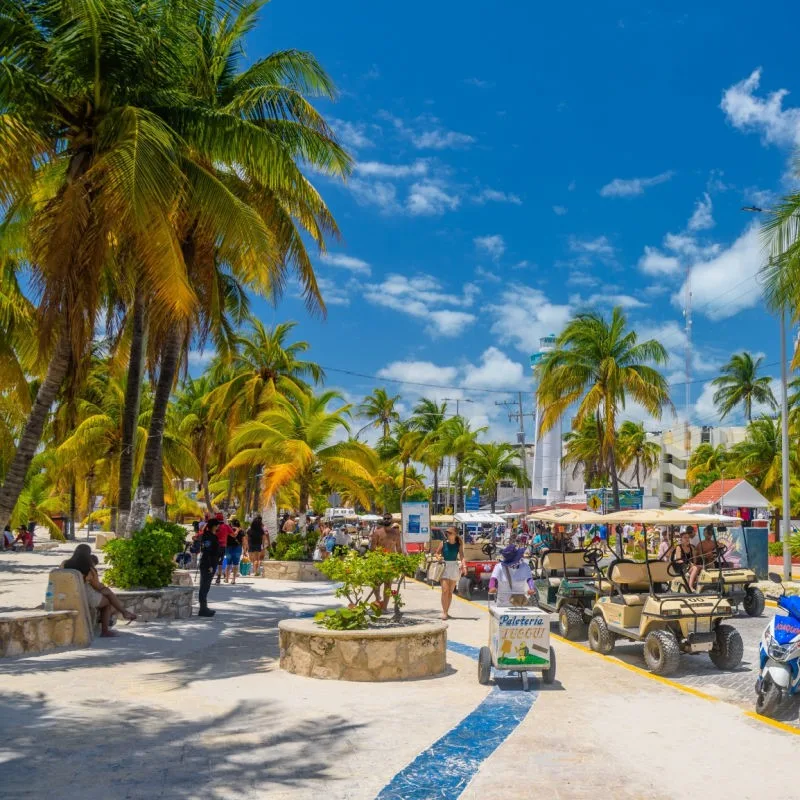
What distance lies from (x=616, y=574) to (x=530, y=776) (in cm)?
634

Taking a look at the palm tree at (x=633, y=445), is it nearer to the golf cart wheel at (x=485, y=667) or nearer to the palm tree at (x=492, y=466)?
the palm tree at (x=492, y=466)

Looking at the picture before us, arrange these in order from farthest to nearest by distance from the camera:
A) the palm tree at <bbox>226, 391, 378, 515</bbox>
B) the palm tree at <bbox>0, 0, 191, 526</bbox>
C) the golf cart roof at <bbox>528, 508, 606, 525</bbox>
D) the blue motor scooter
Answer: the palm tree at <bbox>226, 391, 378, 515</bbox>, the golf cart roof at <bbox>528, 508, 606, 525</bbox>, the palm tree at <bbox>0, 0, 191, 526</bbox>, the blue motor scooter

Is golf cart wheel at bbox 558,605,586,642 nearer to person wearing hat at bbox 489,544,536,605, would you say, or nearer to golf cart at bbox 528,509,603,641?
golf cart at bbox 528,509,603,641

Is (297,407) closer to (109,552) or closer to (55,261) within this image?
(109,552)

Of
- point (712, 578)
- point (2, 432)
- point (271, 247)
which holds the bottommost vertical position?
point (712, 578)

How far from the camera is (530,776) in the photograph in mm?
6117

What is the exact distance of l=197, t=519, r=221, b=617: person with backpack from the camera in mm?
14906

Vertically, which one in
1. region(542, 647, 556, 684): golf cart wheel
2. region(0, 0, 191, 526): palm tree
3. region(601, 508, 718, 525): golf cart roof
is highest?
region(0, 0, 191, 526): palm tree

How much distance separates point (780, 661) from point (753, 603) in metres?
9.54

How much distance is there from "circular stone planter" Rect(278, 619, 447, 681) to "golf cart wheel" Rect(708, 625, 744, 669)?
3662mm

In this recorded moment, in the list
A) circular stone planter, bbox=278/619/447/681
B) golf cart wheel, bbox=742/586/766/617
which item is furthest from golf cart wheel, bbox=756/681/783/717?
golf cart wheel, bbox=742/586/766/617

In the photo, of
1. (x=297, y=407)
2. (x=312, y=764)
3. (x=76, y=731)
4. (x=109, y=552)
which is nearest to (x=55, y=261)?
(x=109, y=552)

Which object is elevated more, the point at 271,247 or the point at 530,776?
the point at 271,247

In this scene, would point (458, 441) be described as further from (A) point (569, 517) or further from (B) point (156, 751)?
(B) point (156, 751)
